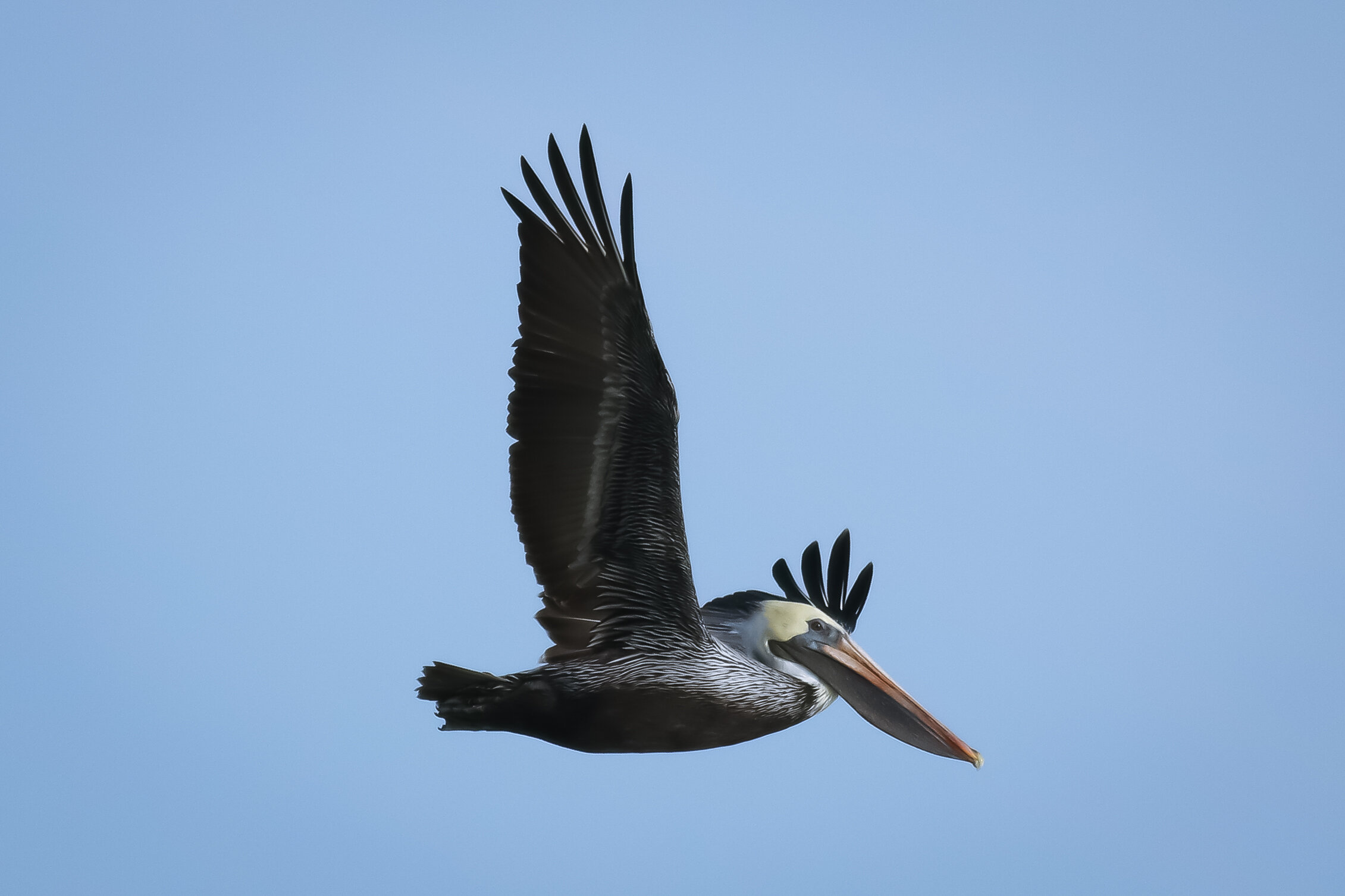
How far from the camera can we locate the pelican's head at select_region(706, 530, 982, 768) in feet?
22.3

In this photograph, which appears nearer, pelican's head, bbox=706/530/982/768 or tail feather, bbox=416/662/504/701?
tail feather, bbox=416/662/504/701

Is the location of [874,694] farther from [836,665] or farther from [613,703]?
[613,703]

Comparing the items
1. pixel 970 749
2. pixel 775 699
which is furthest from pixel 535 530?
pixel 970 749

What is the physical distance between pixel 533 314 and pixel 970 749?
2759 millimetres

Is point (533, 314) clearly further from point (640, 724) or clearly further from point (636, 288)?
point (640, 724)

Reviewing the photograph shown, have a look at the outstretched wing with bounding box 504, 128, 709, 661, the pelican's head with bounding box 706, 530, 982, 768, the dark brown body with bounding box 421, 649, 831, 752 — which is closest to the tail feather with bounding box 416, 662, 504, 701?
the dark brown body with bounding box 421, 649, 831, 752


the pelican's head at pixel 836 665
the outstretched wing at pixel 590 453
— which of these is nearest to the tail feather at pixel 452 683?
the outstretched wing at pixel 590 453

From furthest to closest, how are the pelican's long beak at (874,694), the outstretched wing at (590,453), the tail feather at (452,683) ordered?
1. the pelican's long beak at (874,694)
2. the outstretched wing at (590,453)
3. the tail feather at (452,683)

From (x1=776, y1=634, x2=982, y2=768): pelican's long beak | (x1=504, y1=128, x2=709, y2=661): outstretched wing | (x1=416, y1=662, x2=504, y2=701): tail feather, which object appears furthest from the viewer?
(x1=776, y1=634, x2=982, y2=768): pelican's long beak

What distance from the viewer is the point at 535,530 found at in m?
6.80

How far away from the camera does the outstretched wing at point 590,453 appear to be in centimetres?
666

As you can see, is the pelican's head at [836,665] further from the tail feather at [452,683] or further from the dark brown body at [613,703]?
the tail feather at [452,683]

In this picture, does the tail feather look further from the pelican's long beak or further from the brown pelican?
the pelican's long beak

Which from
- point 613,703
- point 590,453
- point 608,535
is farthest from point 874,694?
point 590,453
